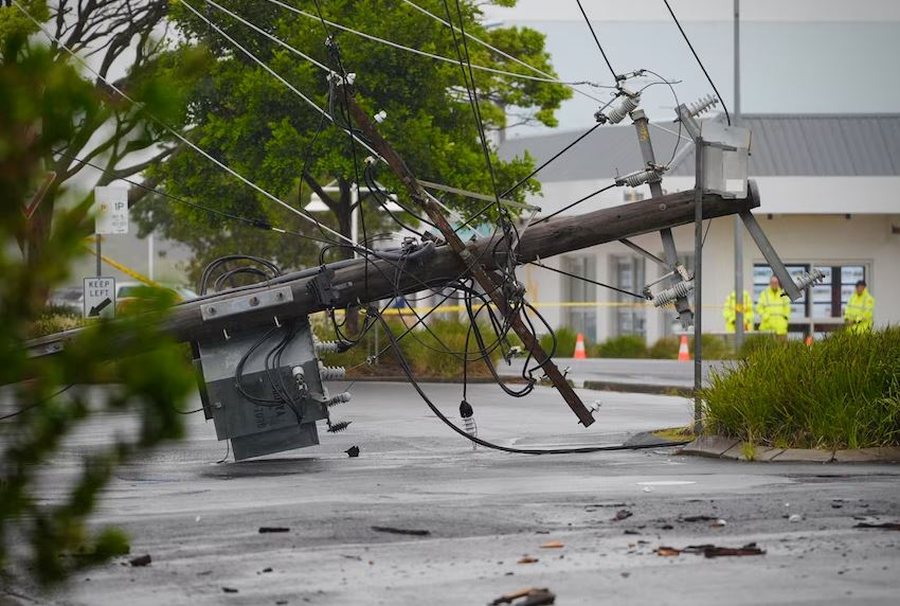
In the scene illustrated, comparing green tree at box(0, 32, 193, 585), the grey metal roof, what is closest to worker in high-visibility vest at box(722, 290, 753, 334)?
the grey metal roof

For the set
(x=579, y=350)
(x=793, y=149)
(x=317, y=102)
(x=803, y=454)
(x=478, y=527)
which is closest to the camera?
(x=478, y=527)

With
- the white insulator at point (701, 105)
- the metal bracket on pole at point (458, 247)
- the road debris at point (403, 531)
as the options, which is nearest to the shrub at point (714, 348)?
the white insulator at point (701, 105)

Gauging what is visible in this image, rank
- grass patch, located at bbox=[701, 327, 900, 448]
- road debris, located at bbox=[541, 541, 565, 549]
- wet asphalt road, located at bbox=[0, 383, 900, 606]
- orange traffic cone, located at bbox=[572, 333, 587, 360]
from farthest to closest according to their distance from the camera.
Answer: orange traffic cone, located at bbox=[572, 333, 587, 360], grass patch, located at bbox=[701, 327, 900, 448], road debris, located at bbox=[541, 541, 565, 549], wet asphalt road, located at bbox=[0, 383, 900, 606]

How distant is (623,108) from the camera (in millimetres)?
15773

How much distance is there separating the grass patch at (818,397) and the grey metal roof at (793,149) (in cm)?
3500

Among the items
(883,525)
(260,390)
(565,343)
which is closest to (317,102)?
(565,343)

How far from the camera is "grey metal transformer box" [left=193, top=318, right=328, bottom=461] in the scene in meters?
14.4

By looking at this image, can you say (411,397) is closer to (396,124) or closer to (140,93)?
(396,124)

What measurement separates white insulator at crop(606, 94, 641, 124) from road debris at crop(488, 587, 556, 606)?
860cm

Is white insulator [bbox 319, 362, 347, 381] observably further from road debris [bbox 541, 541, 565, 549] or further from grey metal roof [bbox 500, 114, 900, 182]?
grey metal roof [bbox 500, 114, 900, 182]

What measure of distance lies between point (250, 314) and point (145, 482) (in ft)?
6.05

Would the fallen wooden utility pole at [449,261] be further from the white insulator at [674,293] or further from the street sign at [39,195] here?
the street sign at [39,195]

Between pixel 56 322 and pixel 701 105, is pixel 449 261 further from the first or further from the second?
pixel 56 322

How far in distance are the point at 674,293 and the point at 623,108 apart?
1.79 m
